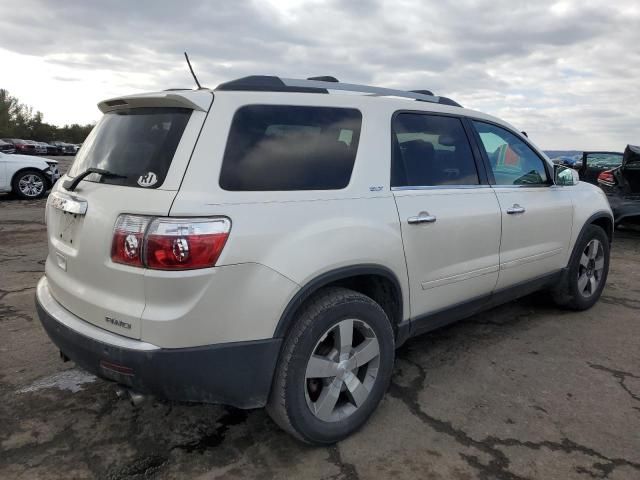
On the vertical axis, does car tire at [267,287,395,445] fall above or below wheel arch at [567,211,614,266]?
below

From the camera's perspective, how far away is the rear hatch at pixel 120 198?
215 cm

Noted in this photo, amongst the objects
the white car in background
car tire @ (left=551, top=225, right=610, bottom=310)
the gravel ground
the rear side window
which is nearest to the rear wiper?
the rear side window

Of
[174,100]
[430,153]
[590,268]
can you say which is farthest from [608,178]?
[174,100]

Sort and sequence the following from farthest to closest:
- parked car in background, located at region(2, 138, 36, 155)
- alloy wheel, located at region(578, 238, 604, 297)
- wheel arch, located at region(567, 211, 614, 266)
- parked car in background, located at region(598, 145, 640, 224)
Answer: parked car in background, located at region(2, 138, 36, 155) → parked car in background, located at region(598, 145, 640, 224) → alloy wheel, located at region(578, 238, 604, 297) → wheel arch, located at region(567, 211, 614, 266)

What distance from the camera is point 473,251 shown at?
10.8 ft

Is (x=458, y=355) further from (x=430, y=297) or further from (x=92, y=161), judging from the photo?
(x=92, y=161)

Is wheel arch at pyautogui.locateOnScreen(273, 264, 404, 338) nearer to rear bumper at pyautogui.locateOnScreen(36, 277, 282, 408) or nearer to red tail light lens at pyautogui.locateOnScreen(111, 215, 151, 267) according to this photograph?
rear bumper at pyautogui.locateOnScreen(36, 277, 282, 408)

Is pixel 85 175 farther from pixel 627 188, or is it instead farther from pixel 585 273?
pixel 627 188

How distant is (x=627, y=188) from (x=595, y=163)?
1.84 meters

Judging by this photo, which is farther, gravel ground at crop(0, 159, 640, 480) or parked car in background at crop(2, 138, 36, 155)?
parked car in background at crop(2, 138, 36, 155)

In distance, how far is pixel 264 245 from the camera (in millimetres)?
2188

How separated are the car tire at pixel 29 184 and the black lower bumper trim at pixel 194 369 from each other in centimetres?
1151

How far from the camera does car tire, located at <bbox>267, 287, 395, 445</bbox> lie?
2.33 m

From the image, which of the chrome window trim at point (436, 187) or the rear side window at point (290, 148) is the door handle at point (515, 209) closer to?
the chrome window trim at point (436, 187)
